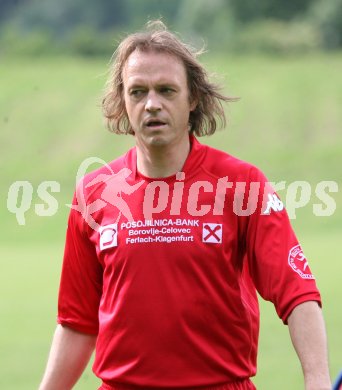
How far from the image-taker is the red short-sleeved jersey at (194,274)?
170 inches

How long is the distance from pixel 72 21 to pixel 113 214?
77012 millimetres

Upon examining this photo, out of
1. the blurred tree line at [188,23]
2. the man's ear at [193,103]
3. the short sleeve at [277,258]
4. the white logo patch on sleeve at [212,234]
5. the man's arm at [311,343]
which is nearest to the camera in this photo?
the man's arm at [311,343]

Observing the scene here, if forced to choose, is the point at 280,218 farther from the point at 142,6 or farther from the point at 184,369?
the point at 142,6

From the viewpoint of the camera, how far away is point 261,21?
210ft

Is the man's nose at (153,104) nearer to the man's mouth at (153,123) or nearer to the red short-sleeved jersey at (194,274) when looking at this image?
the man's mouth at (153,123)

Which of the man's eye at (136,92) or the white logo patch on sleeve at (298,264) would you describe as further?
the man's eye at (136,92)

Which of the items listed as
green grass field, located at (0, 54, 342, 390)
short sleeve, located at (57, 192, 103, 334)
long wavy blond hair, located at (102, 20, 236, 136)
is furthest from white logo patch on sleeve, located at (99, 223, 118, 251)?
green grass field, located at (0, 54, 342, 390)

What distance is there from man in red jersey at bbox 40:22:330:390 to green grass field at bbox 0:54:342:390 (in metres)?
0.77

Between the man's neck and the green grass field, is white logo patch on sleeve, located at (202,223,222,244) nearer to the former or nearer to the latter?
the man's neck

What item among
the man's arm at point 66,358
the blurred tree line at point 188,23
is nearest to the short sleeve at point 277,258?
the man's arm at point 66,358

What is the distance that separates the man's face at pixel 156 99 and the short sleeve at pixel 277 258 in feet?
1.29

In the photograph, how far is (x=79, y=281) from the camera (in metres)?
4.68

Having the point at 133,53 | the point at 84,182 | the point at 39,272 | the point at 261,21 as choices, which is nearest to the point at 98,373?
the point at 84,182

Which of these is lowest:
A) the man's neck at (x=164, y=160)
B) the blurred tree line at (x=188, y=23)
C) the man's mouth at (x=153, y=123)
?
the man's neck at (x=164, y=160)
